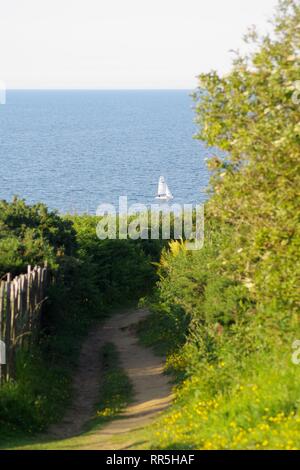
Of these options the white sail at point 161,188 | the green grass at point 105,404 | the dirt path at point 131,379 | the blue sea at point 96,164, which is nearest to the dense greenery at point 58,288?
the dirt path at point 131,379

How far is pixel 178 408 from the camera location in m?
14.7

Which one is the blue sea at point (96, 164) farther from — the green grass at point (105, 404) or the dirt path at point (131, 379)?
the green grass at point (105, 404)

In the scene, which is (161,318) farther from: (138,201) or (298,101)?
(138,201)

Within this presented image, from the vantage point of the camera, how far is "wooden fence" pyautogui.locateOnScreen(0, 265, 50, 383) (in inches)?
599

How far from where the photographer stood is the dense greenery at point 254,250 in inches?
479

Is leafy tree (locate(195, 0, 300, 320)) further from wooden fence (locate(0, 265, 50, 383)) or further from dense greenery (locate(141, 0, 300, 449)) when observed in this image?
wooden fence (locate(0, 265, 50, 383))

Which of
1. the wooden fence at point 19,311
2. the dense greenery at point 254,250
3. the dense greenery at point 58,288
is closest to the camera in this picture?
the dense greenery at point 254,250

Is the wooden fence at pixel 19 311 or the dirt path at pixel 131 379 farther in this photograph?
the wooden fence at pixel 19 311

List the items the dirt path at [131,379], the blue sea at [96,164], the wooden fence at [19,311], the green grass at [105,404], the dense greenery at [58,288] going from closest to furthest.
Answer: the green grass at [105,404] → the dirt path at [131,379] → the dense greenery at [58,288] → the wooden fence at [19,311] → the blue sea at [96,164]

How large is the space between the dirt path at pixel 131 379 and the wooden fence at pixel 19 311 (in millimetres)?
1543

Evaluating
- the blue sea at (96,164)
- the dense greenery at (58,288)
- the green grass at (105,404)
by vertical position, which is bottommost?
the green grass at (105,404)

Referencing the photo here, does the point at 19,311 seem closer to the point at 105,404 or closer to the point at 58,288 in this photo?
the point at 105,404

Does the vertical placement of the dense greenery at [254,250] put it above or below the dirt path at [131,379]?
above

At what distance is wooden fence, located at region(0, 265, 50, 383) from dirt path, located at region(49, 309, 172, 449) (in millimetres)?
1543
